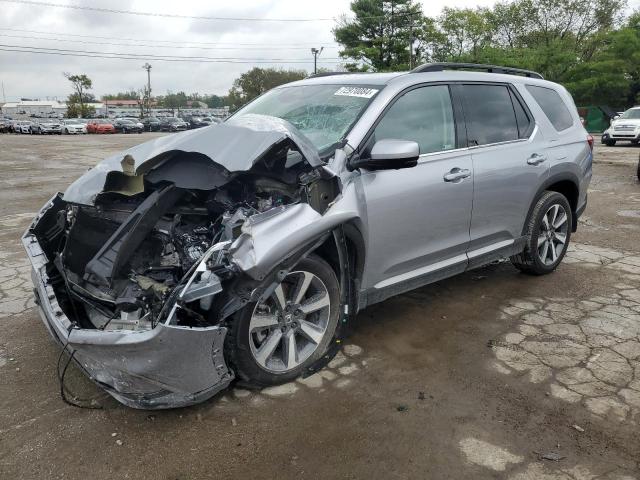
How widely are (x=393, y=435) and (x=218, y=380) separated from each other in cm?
96

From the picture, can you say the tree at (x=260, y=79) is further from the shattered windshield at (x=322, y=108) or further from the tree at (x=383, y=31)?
the shattered windshield at (x=322, y=108)

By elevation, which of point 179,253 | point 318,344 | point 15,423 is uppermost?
point 179,253

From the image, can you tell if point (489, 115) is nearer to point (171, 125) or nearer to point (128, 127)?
point (128, 127)

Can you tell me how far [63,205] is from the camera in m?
3.86

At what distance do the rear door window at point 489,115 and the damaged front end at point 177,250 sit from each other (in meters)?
→ 1.59

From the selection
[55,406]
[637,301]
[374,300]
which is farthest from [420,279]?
[55,406]

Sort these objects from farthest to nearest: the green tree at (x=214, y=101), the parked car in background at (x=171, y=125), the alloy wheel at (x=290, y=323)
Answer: the green tree at (x=214, y=101)
the parked car in background at (x=171, y=125)
the alloy wheel at (x=290, y=323)

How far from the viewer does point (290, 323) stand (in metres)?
3.15

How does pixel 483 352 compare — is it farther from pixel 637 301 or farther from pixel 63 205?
pixel 63 205

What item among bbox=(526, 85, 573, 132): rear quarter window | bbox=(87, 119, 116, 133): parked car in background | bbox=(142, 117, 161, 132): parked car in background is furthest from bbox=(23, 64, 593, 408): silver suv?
bbox=(142, 117, 161, 132): parked car in background

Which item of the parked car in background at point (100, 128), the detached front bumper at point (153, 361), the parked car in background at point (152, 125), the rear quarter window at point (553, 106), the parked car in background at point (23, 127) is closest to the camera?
the detached front bumper at point (153, 361)

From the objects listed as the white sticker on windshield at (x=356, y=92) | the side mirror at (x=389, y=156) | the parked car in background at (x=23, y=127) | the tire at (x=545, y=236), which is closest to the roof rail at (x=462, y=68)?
the white sticker on windshield at (x=356, y=92)

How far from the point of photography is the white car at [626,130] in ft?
68.3

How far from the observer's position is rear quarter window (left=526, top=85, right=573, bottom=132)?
485cm
